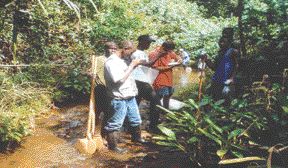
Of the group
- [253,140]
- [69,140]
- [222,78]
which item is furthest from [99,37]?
[253,140]

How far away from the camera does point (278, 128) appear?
17.7 ft

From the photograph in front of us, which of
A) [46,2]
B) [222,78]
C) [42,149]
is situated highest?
[46,2]

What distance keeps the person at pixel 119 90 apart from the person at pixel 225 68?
1399 millimetres

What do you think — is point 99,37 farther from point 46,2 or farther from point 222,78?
point 222,78

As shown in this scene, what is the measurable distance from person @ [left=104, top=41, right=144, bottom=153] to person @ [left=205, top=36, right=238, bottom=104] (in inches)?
55.1

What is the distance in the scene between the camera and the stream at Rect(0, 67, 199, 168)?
6.36 meters

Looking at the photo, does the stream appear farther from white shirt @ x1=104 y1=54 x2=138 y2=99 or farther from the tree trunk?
the tree trunk

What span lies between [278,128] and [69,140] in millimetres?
3827

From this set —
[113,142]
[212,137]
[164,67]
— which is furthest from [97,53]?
[212,137]

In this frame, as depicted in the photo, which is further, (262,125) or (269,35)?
(269,35)

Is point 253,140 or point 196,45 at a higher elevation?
point 196,45

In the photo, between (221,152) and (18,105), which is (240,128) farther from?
(18,105)

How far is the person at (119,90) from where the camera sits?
20.5ft

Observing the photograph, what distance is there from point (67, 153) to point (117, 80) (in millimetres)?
1667
